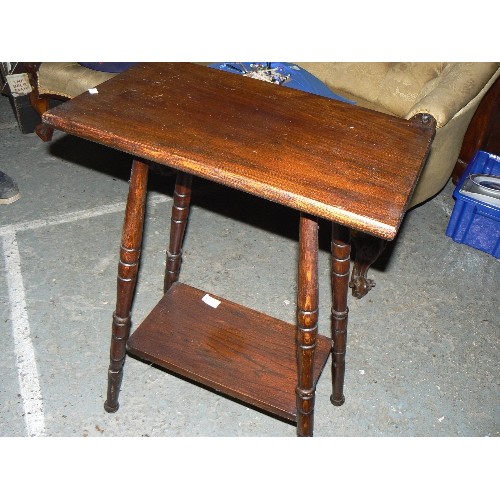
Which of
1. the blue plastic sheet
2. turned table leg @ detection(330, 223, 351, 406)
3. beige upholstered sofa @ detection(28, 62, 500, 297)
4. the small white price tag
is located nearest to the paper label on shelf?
beige upholstered sofa @ detection(28, 62, 500, 297)

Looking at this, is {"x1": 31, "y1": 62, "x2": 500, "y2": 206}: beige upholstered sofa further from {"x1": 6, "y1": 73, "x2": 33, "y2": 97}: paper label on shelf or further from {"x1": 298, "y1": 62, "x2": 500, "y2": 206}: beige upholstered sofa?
{"x1": 6, "y1": 73, "x2": 33, "y2": 97}: paper label on shelf

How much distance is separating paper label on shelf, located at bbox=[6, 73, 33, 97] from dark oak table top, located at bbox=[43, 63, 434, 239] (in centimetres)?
217

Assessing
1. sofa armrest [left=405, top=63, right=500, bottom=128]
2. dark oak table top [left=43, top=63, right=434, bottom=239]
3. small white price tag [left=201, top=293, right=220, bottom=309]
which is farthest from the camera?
sofa armrest [left=405, top=63, right=500, bottom=128]

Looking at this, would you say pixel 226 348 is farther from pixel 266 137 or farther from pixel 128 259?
pixel 266 137

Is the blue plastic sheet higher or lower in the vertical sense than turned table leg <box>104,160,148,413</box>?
higher

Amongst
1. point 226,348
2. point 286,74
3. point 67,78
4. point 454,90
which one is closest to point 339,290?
point 226,348

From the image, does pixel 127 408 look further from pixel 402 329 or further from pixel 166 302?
pixel 402 329

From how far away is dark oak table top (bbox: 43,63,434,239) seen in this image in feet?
3.67

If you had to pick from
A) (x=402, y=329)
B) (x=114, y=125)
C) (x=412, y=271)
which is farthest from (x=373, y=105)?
(x=114, y=125)

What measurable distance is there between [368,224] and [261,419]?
3.94ft

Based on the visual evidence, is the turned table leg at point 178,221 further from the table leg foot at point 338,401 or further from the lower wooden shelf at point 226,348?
the table leg foot at point 338,401

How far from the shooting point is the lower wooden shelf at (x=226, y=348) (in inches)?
64.6

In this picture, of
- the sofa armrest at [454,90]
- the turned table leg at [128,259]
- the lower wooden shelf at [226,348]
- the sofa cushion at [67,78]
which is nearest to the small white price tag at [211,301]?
the lower wooden shelf at [226,348]

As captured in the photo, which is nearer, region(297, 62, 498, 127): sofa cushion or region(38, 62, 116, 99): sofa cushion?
region(297, 62, 498, 127): sofa cushion
